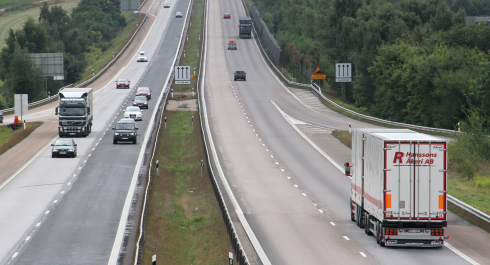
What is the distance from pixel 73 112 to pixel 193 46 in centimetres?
→ 7001

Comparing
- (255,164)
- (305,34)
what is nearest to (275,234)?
(255,164)

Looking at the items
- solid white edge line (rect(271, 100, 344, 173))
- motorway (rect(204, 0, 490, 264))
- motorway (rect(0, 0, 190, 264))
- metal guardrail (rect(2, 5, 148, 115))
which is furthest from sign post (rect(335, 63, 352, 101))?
metal guardrail (rect(2, 5, 148, 115))

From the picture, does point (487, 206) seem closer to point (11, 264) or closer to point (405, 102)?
point (11, 264)

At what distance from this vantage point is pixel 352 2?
86.6 metres

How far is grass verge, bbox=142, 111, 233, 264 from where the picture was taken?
2192 cm

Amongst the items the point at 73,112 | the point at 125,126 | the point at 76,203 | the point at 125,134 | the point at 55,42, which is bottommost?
the point at 76,203

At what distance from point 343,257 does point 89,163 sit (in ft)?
76.7

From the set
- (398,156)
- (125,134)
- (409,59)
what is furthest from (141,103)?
(398,156)

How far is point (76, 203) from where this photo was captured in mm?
27391

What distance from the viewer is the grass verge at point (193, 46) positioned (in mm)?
80812

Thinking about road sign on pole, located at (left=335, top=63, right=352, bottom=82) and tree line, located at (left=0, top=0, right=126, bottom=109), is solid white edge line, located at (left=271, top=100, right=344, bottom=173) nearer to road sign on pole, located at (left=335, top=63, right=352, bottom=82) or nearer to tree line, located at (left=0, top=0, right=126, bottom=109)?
road sign on pole, located at (left=335, top=63, right=352, bottom=82)

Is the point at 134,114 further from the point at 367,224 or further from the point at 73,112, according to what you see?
the point at 367,224

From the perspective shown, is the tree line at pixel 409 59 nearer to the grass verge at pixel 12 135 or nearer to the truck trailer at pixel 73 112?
the truck trailer at pixel 73 112

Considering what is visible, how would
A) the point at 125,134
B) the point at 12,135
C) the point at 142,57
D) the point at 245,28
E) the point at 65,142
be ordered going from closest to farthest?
the point at 65,142
the point at 125,134
the point at 12,135
the point at 142,57
the point at 245,28
